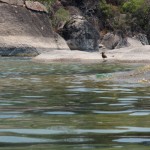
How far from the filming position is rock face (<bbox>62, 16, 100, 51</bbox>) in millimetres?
47500

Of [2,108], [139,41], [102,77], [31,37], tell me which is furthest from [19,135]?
[139,41]

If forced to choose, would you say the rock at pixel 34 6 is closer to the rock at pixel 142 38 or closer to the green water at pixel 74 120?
the rock at pixel 142 38

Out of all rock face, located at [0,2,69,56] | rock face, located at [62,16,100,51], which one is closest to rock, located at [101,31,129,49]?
rock face, located at [62,16,100,51]

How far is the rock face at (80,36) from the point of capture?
4750 centimetres

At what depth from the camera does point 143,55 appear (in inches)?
1183

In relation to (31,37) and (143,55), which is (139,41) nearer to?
(31,37)

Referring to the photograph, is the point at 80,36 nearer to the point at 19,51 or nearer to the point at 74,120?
the point at 19,51

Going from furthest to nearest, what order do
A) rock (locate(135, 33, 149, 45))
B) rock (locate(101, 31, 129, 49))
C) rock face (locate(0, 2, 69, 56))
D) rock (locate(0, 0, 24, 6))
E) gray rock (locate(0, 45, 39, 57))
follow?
1. rock (locate(135, 33, 149, 45))
2. rock (locate(101, 31, 129, 49))
3. rock (locate(0, 0, 24, 6))
4. rock face (locate(0, 2, 69, 56))
5. gray rock (locate(0, 45, 39, 57))

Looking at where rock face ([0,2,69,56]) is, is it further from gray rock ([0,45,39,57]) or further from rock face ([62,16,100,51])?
rock face ([62,16,100,51])

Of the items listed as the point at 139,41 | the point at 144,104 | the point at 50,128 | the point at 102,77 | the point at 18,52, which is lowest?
the point at 139,41

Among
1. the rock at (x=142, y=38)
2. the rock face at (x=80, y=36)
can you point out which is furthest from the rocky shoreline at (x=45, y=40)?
the rock at (x=142, y=38)

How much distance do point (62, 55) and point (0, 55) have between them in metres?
7.39

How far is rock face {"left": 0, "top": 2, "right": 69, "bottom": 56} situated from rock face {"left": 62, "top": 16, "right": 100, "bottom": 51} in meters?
3.65

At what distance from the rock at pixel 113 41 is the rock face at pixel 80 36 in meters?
3.29
